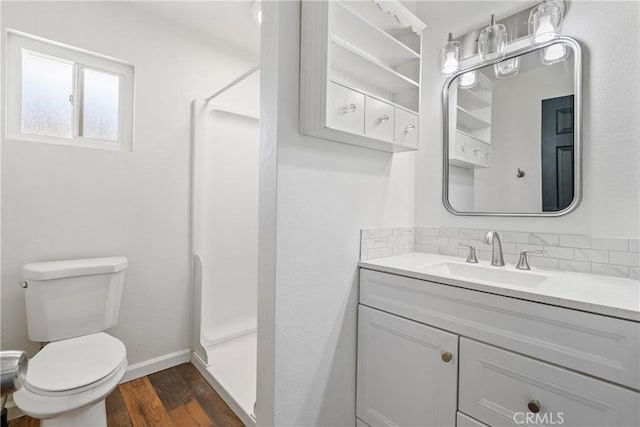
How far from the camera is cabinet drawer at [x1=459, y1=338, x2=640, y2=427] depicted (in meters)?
0.80

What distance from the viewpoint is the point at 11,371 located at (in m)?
0.36

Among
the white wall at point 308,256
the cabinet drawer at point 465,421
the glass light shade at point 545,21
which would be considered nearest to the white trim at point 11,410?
the white wall at point 308,256

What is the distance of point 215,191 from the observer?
7.43 feet

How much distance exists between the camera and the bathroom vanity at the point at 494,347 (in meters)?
0.81

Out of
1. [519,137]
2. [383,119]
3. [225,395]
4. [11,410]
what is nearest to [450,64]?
[519,137]

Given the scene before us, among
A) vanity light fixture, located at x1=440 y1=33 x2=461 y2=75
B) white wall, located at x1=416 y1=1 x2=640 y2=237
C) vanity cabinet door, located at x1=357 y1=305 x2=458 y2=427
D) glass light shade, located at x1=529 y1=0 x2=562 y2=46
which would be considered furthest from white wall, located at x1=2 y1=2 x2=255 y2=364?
white wall, located at x1=416 y1=1 x2=640 y2=237

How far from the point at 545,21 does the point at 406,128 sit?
71cm

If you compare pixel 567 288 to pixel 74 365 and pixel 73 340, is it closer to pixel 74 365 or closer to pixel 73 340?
pixel 74 365

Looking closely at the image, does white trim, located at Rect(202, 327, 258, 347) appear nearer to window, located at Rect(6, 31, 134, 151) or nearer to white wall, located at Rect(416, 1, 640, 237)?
window, located at Rect(6, 31, 134, 151)

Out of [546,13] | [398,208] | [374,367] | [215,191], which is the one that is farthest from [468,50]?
[215,191]

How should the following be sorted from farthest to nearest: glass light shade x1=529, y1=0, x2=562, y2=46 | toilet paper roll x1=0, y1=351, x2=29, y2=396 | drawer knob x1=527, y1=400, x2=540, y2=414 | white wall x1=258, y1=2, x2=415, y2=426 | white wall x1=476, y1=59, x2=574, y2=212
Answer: white wall x1=476, y1=59, x2=574, y2=212, glass light shade x1=529, y1=0, x2=562, y2=46, white wall x1=258, y1=2, x2=415, y2=426, drawer knob x1=527, y1=400, x2=540, y2=414, toilet paper roll x1=0, y1=351, x2=29, y2=396

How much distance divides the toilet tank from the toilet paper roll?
146 cm

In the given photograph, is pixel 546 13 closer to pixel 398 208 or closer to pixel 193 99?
pixel 398 208

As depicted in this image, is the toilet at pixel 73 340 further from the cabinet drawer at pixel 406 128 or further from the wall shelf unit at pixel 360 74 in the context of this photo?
the cabinet drawer at pixel 406 128
